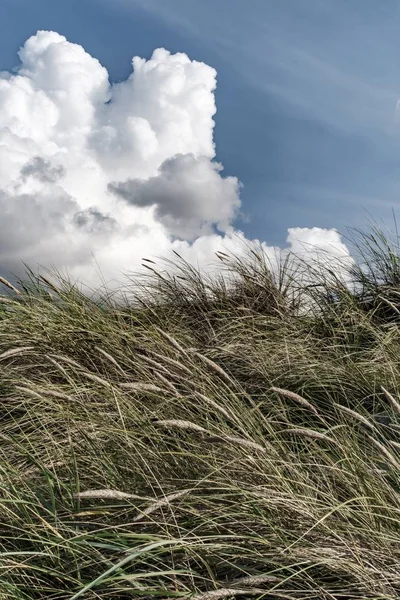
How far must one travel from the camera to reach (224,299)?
4910 mm

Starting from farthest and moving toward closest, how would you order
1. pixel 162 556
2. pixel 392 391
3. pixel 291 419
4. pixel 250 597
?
1. pixel 392 391
2. pixel 291 419
3. pixel 162 556
4. pixel 250 597

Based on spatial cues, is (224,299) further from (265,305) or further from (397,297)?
(397,297)

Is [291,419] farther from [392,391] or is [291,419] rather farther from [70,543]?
[70,543]

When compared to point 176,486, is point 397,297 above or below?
above

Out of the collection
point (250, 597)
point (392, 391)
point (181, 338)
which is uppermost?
point (181, 338)

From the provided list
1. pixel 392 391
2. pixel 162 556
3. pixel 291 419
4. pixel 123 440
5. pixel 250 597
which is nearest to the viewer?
pixel 250 597

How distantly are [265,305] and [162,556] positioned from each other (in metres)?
3.54

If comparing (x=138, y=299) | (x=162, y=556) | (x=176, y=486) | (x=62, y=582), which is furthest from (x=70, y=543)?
(x=138, y=299)

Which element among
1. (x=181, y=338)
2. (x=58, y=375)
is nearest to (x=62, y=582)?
(x=58, y=375)

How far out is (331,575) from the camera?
4.75 ft

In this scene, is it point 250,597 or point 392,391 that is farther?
point 392,391

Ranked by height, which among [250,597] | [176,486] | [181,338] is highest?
[181,338]

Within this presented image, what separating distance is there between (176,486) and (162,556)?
0.23 meters

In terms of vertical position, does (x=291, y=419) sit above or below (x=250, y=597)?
above
